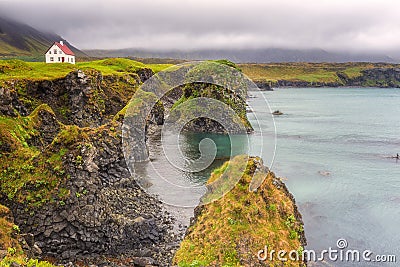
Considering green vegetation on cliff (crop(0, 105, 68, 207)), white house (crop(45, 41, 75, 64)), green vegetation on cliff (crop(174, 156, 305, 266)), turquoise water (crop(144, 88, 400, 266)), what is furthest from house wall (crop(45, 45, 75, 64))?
green vegetation on cliff (crop(174, 156, 305, 266))

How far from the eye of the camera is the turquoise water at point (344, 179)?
33.1 meters

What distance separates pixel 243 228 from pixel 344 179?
3255cm

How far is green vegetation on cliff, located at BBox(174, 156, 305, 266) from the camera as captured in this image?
2050cm

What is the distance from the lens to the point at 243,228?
21.6m

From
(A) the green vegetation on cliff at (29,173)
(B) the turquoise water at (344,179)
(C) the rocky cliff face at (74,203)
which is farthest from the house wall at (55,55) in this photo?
(A) the green vegetation on cliff at (29,173)

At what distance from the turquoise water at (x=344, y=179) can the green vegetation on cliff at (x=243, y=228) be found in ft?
26.9

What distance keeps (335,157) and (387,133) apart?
32.0 metres

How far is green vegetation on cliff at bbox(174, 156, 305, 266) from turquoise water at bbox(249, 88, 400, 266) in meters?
8.20

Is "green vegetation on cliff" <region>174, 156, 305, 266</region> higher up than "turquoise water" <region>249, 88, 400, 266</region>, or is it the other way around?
"green vegetation on cliff" <region>174, 156, 305, 266</region>

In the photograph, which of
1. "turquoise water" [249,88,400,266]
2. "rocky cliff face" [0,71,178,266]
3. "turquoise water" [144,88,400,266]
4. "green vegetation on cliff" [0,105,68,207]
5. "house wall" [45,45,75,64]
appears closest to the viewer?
"rocky cliff face" [0,71,178,266]

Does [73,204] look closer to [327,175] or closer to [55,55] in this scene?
[327,175]

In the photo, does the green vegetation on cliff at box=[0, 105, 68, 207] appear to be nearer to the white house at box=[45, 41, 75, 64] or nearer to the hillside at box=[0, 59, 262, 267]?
the hillside at box=[0, 59, 262, 267]

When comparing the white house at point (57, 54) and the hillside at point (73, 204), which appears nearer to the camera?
the hillside at point (73, 204)

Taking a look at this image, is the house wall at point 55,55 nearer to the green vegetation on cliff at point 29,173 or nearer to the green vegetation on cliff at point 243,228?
the green vegetation on cliff at point 29,173
